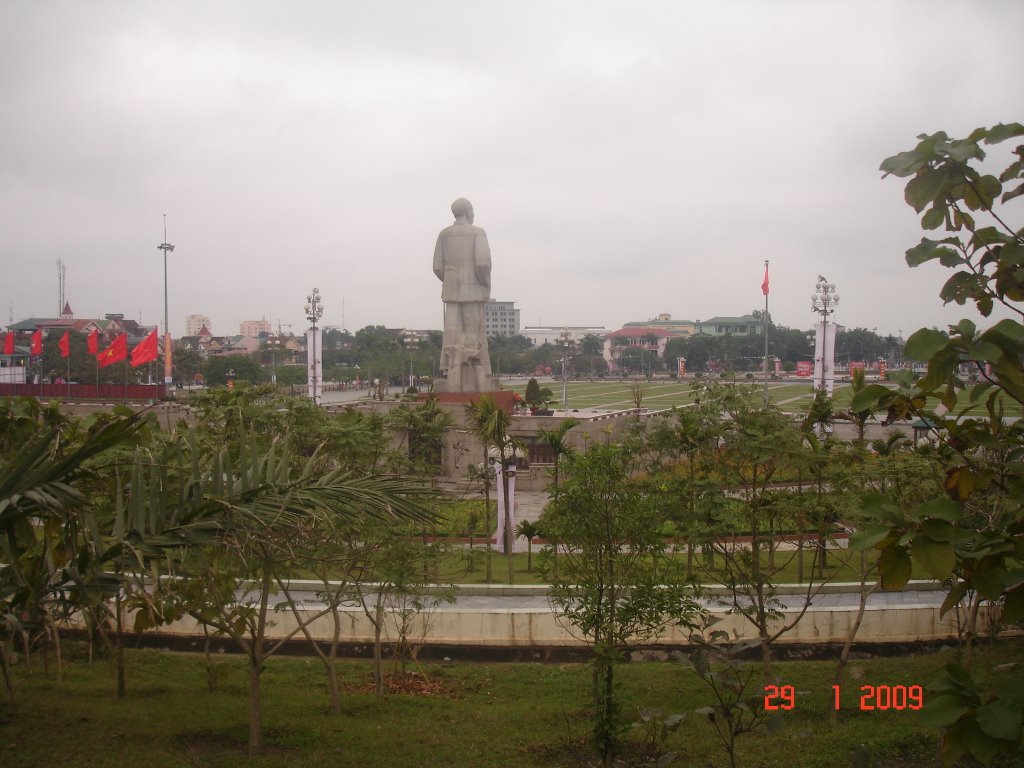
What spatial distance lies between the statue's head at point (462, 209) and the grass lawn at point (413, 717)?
62.2 ft

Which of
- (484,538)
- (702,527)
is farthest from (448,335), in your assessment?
(702,527)

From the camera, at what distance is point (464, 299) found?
88.6ft

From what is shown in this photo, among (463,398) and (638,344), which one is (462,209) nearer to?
(463,398)

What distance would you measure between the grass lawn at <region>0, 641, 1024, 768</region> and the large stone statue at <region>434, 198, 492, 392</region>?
16818 millimetres

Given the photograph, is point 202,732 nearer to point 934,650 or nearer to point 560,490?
point 560,490

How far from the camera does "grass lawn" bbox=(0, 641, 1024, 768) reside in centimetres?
674

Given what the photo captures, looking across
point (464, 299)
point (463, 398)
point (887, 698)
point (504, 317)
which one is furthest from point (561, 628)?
point (504, 317)

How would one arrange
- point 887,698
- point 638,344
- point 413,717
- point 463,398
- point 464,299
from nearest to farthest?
point 413,717 → point 887,698 → point 463,398 → point 464,299 → point 638,344

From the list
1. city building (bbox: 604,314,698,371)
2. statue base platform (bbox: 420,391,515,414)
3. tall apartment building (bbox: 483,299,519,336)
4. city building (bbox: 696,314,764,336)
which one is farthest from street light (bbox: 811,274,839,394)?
tall apartment building (bbox: 483,299,519,336)

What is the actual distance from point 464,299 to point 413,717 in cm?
1964

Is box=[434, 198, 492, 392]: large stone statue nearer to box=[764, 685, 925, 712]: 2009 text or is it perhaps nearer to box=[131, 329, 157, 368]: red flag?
box=[131, 329, 157, 368]: red flag

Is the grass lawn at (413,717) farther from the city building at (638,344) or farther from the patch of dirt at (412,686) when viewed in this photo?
the city building at (638,344)

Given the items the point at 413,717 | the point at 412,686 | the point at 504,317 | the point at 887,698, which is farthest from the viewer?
the point at 504,317

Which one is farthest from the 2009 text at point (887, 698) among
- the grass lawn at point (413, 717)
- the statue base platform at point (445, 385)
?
the statue base platform at point (445, 385)
